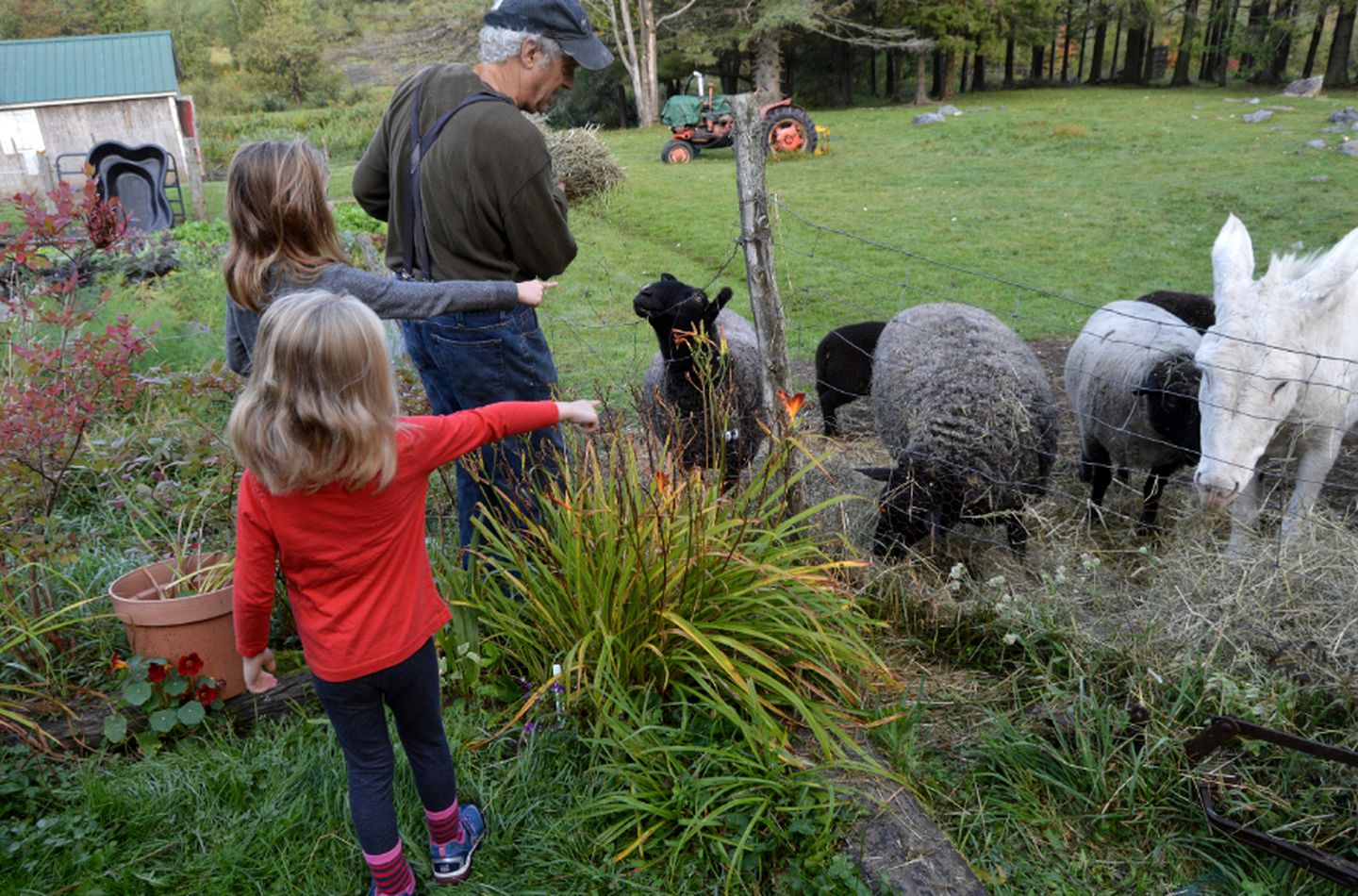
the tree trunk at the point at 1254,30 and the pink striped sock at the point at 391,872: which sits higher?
the tree trunk at the point at 1254,30

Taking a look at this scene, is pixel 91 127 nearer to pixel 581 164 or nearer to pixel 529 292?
pixel 581 164

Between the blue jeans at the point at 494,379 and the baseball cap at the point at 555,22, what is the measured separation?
3.22ft

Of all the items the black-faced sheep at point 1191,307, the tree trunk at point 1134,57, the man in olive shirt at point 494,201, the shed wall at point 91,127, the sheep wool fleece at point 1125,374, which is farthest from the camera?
the tree trunk at point 1134,57

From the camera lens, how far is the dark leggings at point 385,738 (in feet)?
7.54

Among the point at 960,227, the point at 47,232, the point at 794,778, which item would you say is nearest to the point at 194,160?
the point at 960,227

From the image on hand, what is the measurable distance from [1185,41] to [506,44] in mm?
42046

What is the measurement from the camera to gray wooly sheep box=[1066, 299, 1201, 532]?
4.56 metres

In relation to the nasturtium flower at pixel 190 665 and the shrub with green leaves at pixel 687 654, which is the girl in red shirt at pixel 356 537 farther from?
the nasturtium flower at pixel 190 665

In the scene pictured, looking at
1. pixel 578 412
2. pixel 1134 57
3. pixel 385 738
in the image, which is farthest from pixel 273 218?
pixel 1134 57

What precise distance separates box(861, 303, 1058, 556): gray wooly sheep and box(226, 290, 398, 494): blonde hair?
2.74 metres

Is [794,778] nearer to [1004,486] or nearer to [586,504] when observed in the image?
[586,504]

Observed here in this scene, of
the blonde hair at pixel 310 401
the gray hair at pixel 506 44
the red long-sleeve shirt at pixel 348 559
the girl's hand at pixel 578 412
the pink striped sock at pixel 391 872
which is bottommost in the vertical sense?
the pink striped sock at pixel 391 872

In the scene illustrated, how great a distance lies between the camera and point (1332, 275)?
389 cm

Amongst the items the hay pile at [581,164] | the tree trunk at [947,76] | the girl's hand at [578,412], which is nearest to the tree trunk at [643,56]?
the tree trunk at [947,76]
